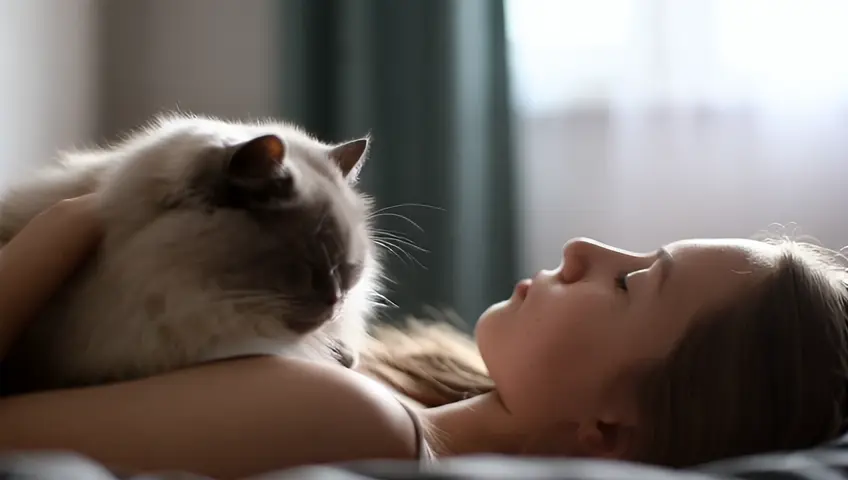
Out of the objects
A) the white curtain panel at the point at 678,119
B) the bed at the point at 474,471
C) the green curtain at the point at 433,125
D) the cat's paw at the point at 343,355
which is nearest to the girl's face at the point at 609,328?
the cat's paw at the point at 343,355

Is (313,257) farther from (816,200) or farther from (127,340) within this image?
(816,200)

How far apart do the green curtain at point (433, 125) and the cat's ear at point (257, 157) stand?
50.0 inches

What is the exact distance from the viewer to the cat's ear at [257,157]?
3.10 ft

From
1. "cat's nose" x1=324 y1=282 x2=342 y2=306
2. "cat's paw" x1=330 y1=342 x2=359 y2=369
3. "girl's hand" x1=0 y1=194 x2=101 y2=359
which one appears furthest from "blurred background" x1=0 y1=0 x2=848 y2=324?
"girl's hand" x1=0 y1=194 x2=101 y2=359

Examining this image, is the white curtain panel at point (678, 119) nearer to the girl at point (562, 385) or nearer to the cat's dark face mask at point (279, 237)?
the girl at point (562, 385)

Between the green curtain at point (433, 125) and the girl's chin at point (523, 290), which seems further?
the green curtain at point (433, 125)

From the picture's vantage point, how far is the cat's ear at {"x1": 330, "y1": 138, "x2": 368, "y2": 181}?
48.1 inches

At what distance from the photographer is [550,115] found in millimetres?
2363

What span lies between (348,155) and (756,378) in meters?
0.68

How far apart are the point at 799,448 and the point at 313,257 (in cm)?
68

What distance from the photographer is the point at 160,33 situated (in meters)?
2.41

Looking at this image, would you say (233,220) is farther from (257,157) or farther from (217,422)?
(217,422)

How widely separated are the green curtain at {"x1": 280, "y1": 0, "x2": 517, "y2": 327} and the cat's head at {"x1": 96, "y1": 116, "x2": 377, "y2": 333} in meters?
1.20

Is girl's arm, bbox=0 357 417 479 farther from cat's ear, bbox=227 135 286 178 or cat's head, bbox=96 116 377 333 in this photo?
cat's ear, bbox=227 135 286 178
